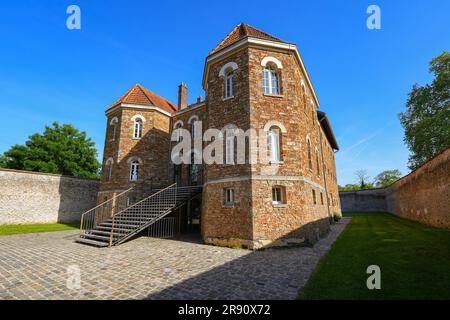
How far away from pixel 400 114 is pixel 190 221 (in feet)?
87.4

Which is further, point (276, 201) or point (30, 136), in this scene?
point (30, 136)

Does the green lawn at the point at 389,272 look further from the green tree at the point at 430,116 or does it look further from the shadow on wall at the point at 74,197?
the shadow on wall at the point at 74,197

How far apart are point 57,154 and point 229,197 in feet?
102

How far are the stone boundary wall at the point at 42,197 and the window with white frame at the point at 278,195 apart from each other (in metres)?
20.8

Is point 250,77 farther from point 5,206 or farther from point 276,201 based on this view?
point 5,206

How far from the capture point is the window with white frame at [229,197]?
10.0 m

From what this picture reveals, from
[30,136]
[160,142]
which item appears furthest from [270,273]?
[30,136]

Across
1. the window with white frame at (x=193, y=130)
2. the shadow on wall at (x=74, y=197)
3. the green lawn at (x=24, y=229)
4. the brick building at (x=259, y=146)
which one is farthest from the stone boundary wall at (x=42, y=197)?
the brick building at (x=259, y=146)

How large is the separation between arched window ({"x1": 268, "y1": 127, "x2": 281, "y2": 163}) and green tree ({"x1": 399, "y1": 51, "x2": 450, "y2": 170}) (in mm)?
18643

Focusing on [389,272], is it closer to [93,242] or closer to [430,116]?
[93,242]

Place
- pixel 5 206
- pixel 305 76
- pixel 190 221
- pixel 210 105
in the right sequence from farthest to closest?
pixel 5 206
pixel 190 221
pixel 305 76
pixel 210 105

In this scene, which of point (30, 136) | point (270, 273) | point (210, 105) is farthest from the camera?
point (30, 136)

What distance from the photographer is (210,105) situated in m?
11.7

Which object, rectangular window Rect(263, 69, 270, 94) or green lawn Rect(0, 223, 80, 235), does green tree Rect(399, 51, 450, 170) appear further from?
green lawn Rect(0, 223, 80, 235)
